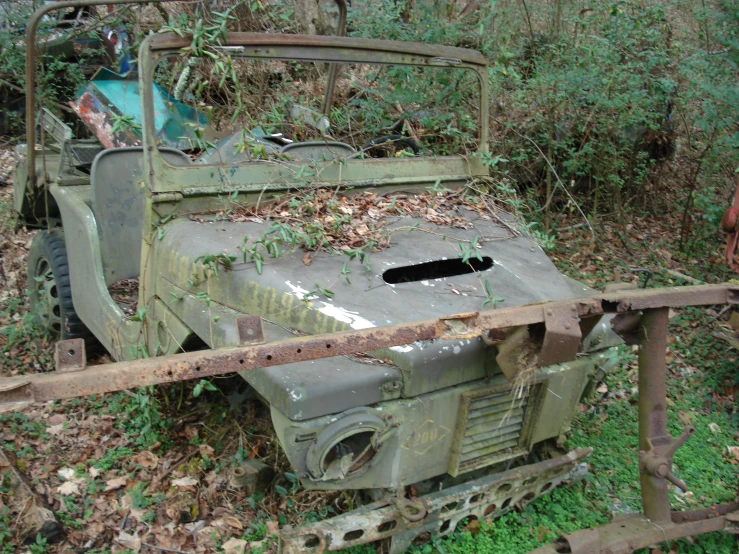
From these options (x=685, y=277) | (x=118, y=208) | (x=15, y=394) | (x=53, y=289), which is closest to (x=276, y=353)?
(x=15, y=394)

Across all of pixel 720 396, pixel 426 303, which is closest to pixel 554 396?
pixel 426 303

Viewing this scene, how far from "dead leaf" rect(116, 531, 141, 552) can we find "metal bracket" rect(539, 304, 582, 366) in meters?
1.80

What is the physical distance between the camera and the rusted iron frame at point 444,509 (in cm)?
224

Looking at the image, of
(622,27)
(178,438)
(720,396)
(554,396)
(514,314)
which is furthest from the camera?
(622,27)

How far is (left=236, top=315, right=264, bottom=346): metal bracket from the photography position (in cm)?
177

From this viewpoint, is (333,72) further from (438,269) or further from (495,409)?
(495,409)

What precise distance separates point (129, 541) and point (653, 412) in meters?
2.14

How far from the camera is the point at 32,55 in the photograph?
11.9 ft

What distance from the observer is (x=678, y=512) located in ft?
8.77

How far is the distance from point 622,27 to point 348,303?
4.34m

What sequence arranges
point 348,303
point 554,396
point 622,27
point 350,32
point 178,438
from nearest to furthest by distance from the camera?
1. point 348,303
2. point 554,396
3. point 178,438
4. point 622,27
5. point 350,32

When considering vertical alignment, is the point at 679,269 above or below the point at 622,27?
below

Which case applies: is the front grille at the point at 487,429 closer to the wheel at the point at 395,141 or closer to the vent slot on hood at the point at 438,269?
the vent slot on hood at the point at 438,269

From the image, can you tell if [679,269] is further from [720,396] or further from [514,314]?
[514,314]
